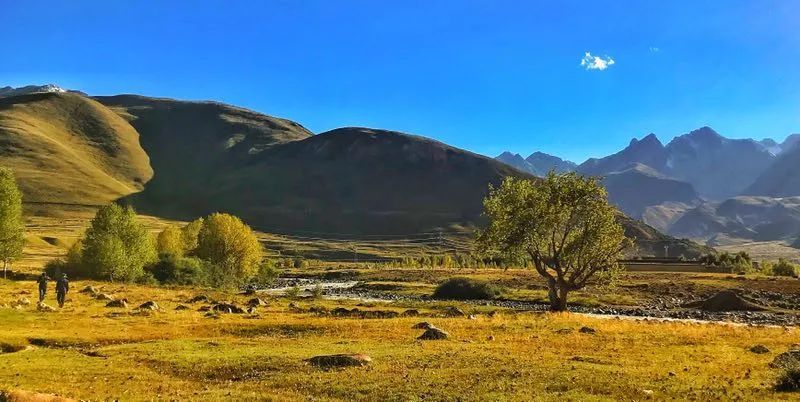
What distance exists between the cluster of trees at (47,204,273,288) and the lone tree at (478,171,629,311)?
7054 centimetres

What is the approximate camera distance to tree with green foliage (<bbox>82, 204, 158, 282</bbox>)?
10300cm

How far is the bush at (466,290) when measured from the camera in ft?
345

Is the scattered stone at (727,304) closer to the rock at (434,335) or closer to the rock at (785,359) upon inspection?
the rock at (785,359)

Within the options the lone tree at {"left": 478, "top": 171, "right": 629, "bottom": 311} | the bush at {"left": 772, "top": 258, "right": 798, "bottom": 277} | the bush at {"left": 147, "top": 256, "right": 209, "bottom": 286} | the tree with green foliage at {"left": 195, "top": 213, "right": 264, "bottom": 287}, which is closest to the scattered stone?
the lone tree at {"left": 478, "top": 171, "right": 629, "bottom": 311}

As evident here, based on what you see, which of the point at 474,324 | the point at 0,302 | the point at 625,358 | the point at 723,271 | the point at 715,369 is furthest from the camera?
the point at 723,271

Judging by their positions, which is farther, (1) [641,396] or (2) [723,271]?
(2) [723,271]

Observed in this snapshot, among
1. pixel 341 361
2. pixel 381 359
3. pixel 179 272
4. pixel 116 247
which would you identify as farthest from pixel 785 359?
pixel 179 272

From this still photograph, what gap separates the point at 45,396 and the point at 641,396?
65.0 feet

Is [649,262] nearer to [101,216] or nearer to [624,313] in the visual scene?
[624,313]

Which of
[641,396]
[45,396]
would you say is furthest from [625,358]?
[45,396]

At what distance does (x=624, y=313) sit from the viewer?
79.4 meters

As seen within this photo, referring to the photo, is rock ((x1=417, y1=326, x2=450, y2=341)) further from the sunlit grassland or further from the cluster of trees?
the cluster of trees

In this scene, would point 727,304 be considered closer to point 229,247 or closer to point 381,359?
point 381,359

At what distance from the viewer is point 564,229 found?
2657 inches
